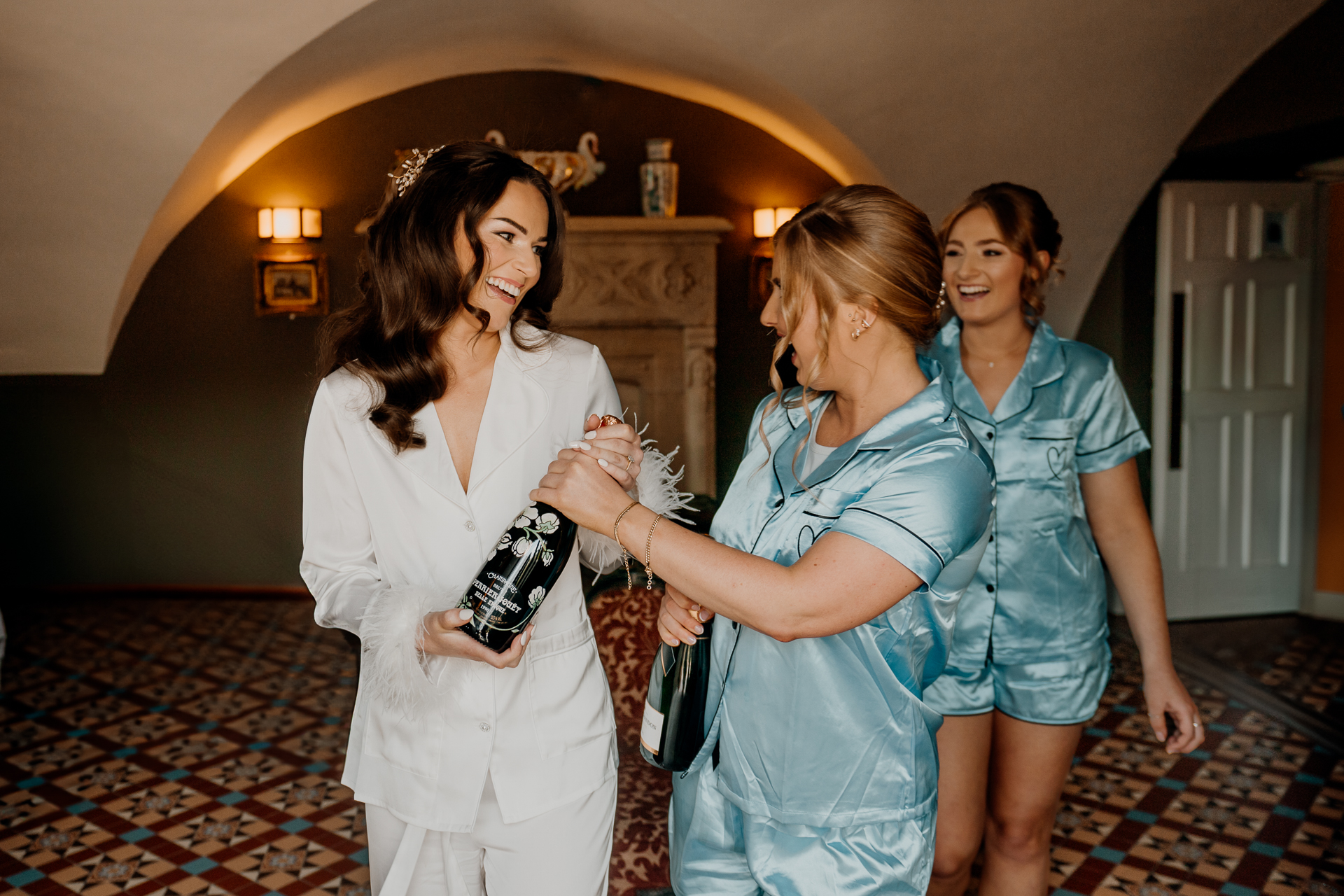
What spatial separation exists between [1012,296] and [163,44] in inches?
140

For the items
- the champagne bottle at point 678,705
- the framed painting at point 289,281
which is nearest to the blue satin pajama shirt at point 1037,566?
the champagne bottle at point 678,705

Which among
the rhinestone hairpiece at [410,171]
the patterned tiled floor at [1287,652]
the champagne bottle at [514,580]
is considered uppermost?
the rhinestone hairpiece at [410,171]

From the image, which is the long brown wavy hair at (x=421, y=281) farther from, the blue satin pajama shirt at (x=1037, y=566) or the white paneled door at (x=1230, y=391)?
the white paneled door at (x=1230, y=391)

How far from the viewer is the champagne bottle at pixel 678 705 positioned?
1.41 metres

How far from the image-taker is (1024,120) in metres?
4.74

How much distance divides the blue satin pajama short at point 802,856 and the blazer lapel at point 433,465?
547mm

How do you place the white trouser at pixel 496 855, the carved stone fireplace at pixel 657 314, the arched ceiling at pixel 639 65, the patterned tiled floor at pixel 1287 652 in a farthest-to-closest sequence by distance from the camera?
1. the carved stone fireplace at pixel 657 314
2. the patterned tiled floor at pixel 1287 652
3. the arched ceiling at pixel 639 65
4. the white trouser at pixel 496 855

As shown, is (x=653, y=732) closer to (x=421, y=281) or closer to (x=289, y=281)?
(x=421, y=281)

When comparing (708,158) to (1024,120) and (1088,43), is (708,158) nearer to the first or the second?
(1024,120)

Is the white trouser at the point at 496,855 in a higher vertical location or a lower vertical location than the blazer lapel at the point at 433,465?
lower

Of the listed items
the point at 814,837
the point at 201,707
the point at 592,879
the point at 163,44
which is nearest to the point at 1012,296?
the point at 814,837

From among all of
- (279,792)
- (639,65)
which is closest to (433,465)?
(279,792)

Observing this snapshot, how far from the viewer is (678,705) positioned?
1.42 meters

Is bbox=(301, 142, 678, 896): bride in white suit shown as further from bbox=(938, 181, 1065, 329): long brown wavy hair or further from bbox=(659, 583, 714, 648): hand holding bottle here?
bbox=(938, 181, 1065, 329): long brown wavy hair
